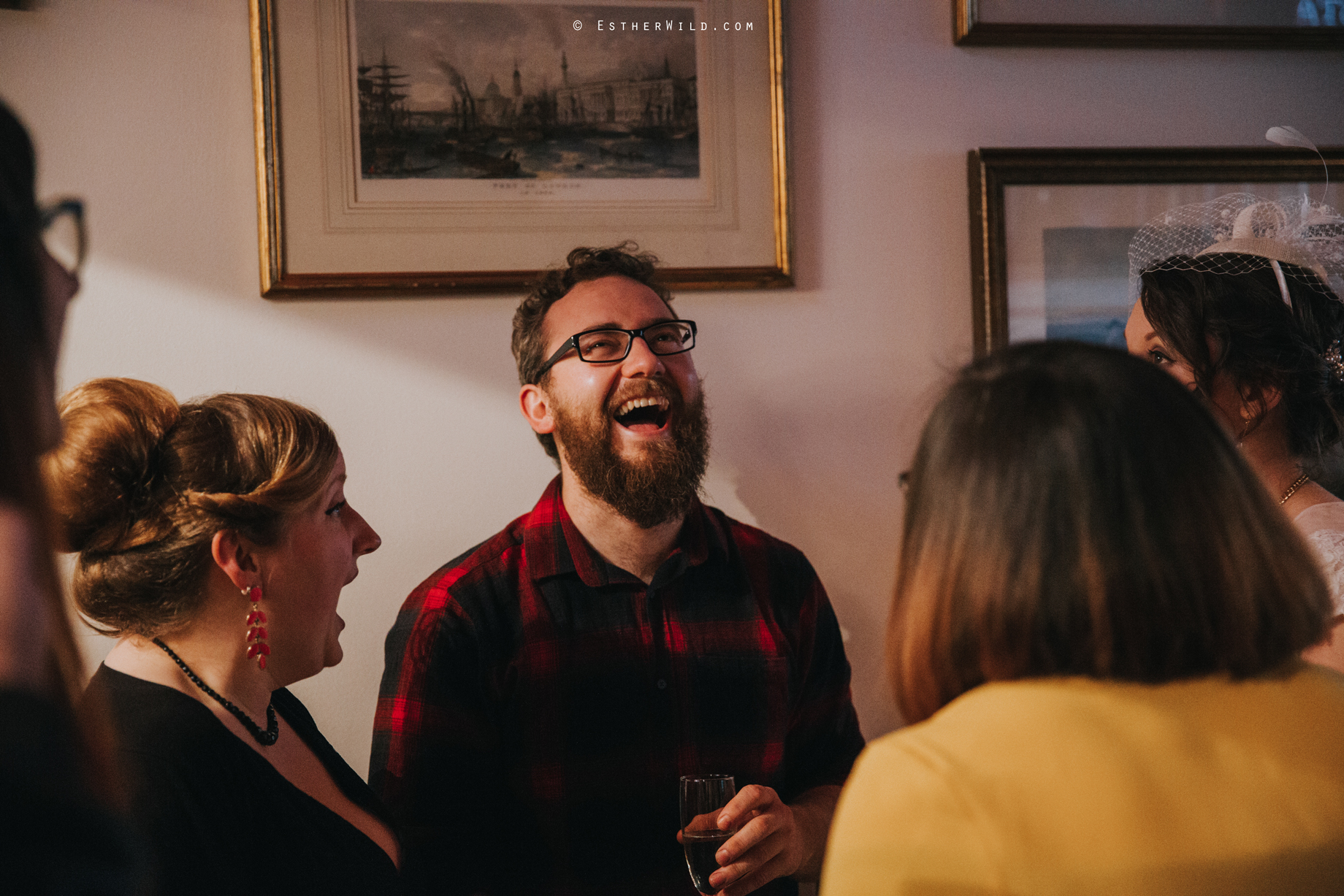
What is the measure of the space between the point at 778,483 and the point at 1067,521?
4.53 ft

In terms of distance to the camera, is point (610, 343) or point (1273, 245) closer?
point (1273, 245)

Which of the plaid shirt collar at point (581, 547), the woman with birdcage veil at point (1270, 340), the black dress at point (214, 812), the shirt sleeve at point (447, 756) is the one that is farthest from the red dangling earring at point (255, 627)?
the woman with birdcage veil at point (1270, 340)

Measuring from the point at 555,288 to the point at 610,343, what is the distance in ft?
0.51

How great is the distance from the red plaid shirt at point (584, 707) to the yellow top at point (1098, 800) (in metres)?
1.04

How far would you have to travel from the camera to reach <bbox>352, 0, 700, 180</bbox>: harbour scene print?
1.94 m

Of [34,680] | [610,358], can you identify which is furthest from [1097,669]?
[610,358]

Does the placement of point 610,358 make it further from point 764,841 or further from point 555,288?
point 764,841

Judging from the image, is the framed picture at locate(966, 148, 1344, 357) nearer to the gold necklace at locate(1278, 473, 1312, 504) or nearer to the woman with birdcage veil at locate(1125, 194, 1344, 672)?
the woman with birdcage veil at locate(1125, 194, 1344, 672)

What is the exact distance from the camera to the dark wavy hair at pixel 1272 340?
5.26ft

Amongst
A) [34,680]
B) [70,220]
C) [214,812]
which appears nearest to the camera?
[34,680]

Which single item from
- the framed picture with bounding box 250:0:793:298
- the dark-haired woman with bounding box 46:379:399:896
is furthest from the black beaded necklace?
the framed picture with bounding box 250:0:793:298

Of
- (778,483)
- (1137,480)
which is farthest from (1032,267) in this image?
(1137,480)

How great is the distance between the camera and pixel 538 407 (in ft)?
6.21

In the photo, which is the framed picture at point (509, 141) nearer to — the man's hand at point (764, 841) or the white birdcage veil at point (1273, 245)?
the white birdcage veil at point (1273, 245)
